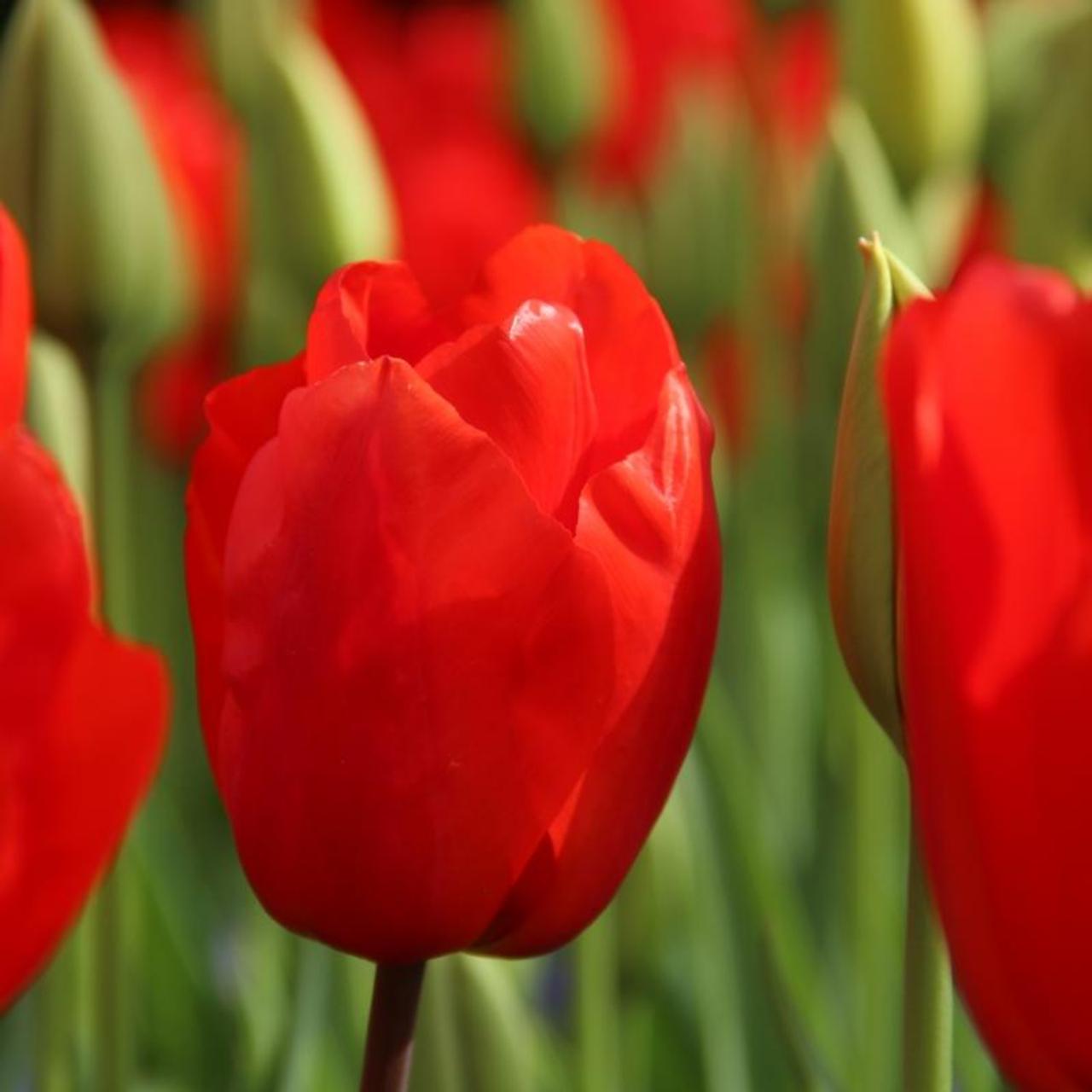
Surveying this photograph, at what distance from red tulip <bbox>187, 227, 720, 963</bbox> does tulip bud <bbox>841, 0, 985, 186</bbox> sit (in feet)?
1.27

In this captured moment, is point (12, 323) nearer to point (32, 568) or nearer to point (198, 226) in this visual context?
point (32, 568)

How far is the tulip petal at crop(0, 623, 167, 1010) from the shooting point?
13.0 inches

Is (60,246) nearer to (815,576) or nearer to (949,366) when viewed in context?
(949,366)

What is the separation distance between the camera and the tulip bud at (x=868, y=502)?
34cm

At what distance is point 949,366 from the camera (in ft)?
0.98

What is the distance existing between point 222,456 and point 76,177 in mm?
217

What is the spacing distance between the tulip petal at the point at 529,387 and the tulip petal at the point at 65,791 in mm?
68

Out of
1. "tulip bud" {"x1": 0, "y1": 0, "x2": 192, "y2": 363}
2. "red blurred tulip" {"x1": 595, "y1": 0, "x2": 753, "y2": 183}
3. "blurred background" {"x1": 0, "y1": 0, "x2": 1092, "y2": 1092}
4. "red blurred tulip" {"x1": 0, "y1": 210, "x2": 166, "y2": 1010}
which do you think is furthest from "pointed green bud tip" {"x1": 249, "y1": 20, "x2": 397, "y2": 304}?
"red blurred tulip" {"x1": 595, "y1": 0, "x2": 753, "y2": 183}

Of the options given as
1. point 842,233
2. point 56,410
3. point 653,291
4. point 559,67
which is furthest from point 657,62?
point 56,410

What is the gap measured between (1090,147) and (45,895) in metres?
0.39

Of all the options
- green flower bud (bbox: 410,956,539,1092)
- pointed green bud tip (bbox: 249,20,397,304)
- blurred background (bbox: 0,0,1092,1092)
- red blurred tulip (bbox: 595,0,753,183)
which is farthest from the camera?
red blurred tulip (bbox: 595,0,753,183)

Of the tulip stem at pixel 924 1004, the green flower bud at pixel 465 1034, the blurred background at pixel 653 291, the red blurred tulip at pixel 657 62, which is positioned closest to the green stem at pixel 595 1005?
the blurred background at pixel 653 291

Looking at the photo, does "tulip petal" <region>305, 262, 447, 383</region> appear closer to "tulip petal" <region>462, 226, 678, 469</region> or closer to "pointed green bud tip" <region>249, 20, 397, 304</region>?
"tulip petal" <region>462, 226, 678, 469</region>

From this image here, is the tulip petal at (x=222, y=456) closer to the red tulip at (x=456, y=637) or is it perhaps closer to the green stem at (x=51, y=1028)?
the red tulip at (x=456, y=637)
